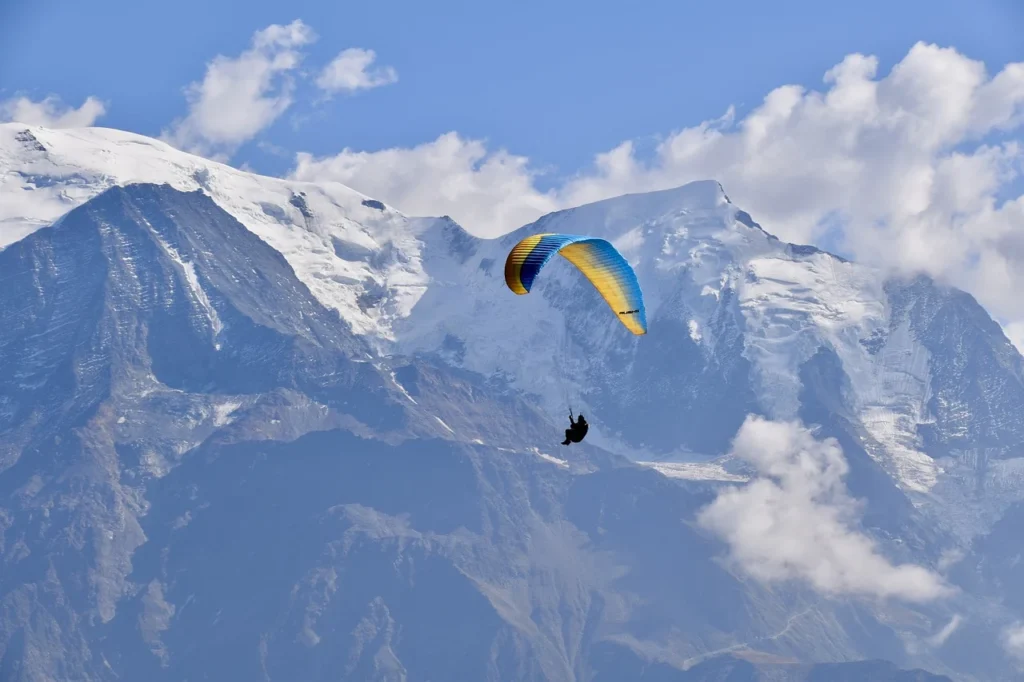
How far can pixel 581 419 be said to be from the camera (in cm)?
19875
